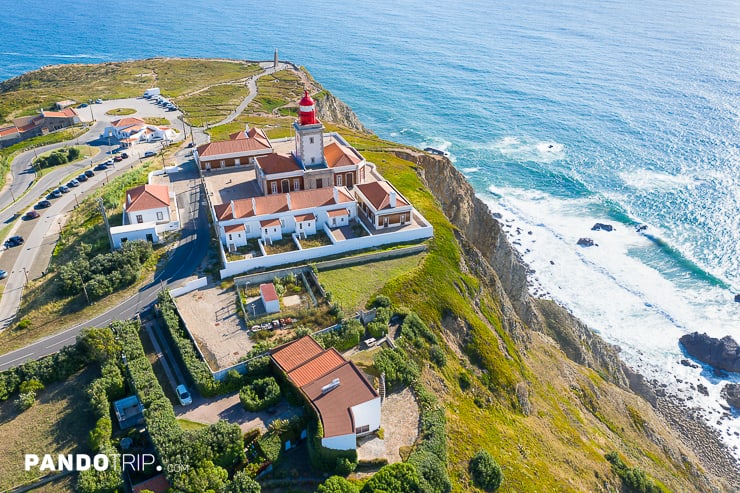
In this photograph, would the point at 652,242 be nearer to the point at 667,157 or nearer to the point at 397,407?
the point at 667,157

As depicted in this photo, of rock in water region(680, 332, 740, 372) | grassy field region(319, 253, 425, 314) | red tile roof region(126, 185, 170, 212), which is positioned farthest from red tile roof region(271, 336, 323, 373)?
rock in water region(680, 332, 740, 372)

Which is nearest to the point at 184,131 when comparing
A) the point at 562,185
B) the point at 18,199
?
the point at 18,199

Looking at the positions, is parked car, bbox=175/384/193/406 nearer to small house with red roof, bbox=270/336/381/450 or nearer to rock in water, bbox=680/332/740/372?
small house with red roof, bbox=270/336/381/450

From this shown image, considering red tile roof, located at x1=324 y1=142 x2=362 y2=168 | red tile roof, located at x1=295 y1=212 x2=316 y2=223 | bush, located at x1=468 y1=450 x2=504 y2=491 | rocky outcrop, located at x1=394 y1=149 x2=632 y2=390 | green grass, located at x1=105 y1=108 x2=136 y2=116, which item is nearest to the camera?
bush, located at x1=468 y1=450 x2=504 y2=491

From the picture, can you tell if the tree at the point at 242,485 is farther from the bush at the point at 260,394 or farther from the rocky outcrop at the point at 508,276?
the rocky outcrop at the point at 508,276

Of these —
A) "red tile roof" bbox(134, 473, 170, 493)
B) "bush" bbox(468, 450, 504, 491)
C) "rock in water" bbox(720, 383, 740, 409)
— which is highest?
"bush" bbox(468, 450, 504, 491)

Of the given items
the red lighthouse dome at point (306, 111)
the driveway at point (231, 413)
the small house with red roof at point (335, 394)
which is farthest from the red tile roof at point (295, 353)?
the red lighthouse dome at point (306, 111)
